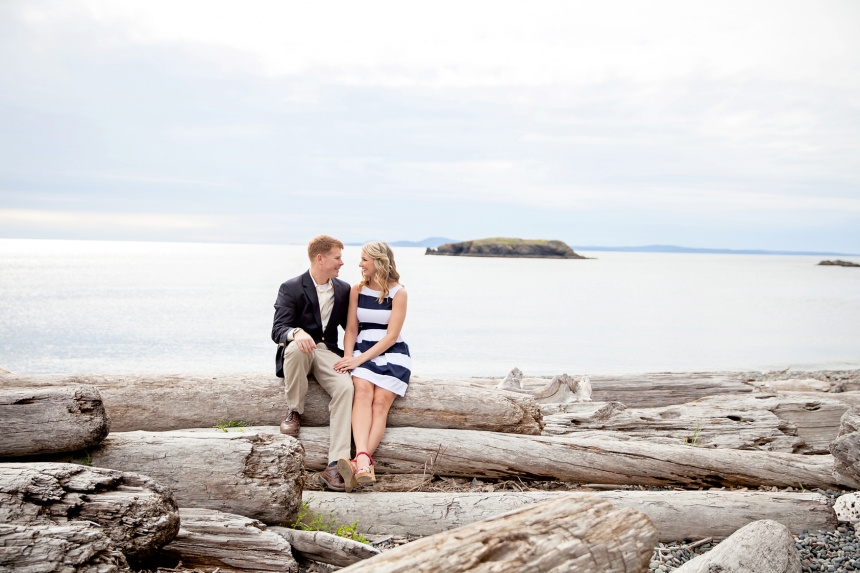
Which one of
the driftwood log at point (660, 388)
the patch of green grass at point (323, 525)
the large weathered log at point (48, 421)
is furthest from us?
the driftwood log at point (660, 388)

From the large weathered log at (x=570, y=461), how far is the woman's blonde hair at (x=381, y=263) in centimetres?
159

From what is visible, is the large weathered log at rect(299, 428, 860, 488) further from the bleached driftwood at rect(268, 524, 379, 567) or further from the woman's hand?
the bleached driftwood at rect(268, 524, 379, 567)

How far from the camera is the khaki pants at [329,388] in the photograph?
20.6ft

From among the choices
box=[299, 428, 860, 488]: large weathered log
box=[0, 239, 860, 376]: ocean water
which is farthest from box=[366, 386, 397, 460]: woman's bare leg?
box=[0, 239, 860, 376]: ocean water

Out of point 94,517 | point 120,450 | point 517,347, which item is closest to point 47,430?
point 120,450

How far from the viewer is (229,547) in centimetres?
471

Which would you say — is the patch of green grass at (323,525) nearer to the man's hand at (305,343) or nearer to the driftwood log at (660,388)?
the man's hand at (305,343)

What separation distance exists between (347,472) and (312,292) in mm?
2015

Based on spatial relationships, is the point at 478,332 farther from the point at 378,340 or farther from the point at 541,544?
the point at 541,544

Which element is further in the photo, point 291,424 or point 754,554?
point 291,424

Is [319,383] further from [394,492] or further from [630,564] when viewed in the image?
[630,564]

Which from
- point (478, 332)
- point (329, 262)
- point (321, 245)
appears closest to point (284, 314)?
point (329, 262)

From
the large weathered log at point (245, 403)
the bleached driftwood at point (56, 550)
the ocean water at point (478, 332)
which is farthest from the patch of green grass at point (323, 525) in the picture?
the ocean water at point (478, 332)

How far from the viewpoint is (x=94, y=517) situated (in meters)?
4.02
